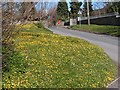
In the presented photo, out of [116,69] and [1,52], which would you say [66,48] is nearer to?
[116,69]

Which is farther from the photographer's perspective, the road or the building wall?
the building wall

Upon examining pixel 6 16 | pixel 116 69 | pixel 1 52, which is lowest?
pixel 116 69

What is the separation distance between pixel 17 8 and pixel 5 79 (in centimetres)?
173

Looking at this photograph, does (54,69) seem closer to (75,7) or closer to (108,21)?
(108,21)

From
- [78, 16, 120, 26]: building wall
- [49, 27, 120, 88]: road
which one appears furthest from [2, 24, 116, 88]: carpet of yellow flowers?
[78, 16, 120, 26]: building wall

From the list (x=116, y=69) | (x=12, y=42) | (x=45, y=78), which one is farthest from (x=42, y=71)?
(x=116, y=69)

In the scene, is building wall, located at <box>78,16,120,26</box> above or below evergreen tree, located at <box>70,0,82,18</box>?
below

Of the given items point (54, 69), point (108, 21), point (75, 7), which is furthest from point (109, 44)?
point (75, 7)

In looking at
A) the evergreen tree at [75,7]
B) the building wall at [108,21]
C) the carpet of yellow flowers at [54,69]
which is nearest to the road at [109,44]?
the carpet of yellow flowers at [54,69]

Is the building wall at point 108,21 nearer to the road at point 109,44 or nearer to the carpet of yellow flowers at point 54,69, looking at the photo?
the road at point 109,44

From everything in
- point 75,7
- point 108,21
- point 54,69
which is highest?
point 75,7

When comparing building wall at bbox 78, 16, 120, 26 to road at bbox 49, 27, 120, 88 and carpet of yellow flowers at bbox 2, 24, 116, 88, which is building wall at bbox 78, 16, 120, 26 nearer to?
road at bbox 49, 27, 120, 88

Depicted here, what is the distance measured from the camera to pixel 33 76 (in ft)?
23.8

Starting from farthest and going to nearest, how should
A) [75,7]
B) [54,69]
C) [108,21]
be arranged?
1. [75,7]
2. [108,21]
3. [54,69]
